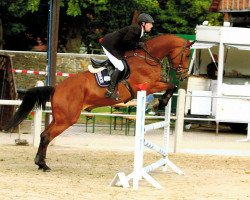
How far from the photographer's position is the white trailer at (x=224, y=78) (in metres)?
24.0

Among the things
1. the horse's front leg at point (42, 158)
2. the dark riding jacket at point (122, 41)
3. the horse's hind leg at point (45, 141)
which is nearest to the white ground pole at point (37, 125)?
the horse's hind leg at point (45, 141)

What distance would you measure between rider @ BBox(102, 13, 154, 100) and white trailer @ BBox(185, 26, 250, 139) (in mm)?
7582

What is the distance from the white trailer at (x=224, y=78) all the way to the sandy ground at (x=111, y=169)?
869 millimetres

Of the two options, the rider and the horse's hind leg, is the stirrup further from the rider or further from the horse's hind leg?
the horse's hind leg

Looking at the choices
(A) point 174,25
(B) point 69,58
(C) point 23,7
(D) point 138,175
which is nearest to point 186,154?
(D) point 138,175

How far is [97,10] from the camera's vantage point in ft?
128

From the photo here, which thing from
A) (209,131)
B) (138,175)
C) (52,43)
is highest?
(52,43)

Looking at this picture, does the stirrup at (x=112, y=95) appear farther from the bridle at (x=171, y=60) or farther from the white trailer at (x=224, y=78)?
the white trailer at (x=224, y=78)

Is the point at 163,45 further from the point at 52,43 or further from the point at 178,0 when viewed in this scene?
the point at 178,0

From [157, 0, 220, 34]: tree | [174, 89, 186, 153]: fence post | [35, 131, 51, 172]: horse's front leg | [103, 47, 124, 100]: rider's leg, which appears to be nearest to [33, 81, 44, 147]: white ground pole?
[174, 89, 186, 153]: fence post

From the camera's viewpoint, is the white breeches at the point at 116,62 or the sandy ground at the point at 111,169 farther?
the white breeches at the point at 116,62

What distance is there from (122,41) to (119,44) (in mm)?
127

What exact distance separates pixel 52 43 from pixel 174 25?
77.6 ft

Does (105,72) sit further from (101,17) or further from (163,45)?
(101,17)
